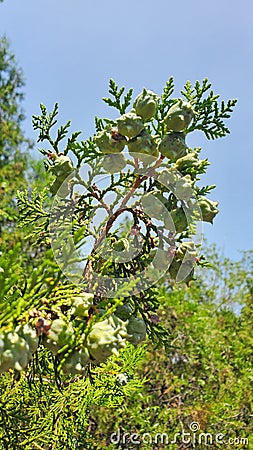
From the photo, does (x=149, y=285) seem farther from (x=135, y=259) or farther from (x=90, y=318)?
(x=90, y=318)

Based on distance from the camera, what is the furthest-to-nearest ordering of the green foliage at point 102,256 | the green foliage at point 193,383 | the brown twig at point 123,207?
the green foliage at point 193,383 → the brown twig at point 123,207 → the green foliage at point 102,256

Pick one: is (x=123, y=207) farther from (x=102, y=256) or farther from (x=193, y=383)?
(x=193, y=383)

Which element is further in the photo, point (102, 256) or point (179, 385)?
point (179, 385)

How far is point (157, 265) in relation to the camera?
1343mm

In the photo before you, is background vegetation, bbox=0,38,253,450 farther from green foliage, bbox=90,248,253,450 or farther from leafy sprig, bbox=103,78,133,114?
leafy sprig, bbox=103,78,133,114

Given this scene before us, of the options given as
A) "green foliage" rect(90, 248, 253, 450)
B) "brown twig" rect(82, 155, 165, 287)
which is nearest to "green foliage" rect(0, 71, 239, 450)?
"brown twig" rect(82, 155, 165, 287)

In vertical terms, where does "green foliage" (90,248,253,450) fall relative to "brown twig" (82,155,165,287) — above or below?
above

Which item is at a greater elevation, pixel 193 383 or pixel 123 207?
pixel 193 383

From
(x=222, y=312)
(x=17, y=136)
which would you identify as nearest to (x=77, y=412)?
(x=222, y=312)

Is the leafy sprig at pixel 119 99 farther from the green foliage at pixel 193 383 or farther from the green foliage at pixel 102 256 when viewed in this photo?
the green foliage at pixel 193 383

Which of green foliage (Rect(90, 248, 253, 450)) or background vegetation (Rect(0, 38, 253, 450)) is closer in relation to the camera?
background vegetation (Rect(0, 38, 253, 450))

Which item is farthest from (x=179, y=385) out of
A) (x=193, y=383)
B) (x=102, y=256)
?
(x=102, y=256)

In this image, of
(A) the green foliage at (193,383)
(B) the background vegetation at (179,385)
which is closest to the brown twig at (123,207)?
(B) the background vegetation at (179,385)

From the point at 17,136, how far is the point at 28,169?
2.38m
